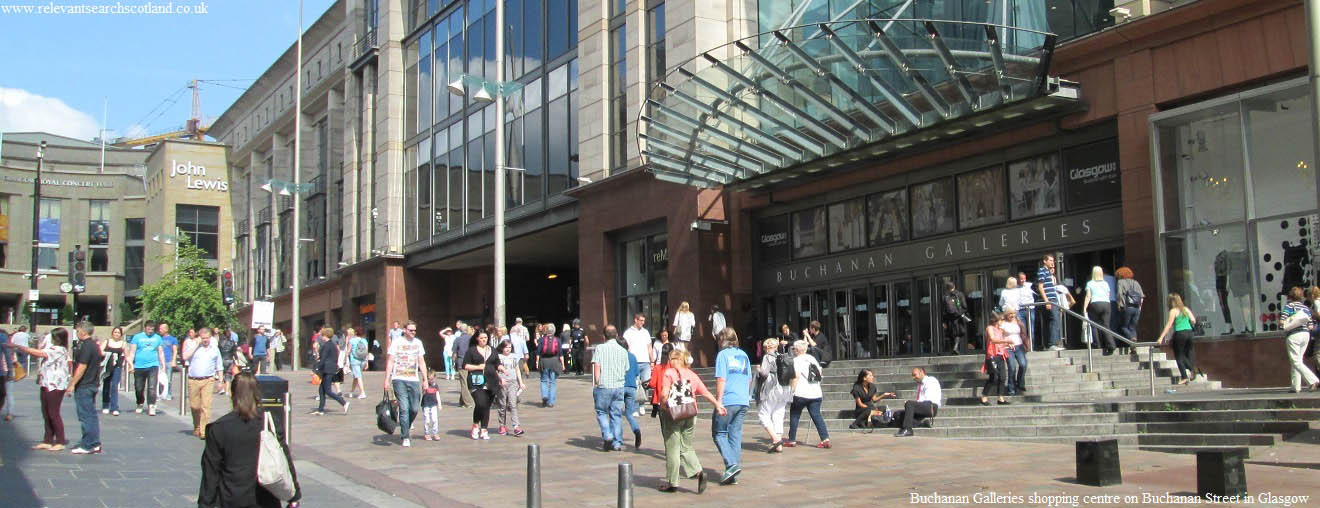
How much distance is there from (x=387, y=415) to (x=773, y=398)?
515 cm

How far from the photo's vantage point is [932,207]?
2327 cm

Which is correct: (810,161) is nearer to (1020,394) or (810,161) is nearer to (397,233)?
(1020,394)

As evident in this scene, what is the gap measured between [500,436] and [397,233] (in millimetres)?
27534

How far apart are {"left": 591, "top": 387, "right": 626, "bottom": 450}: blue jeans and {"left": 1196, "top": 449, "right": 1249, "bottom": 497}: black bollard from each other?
23.2 feet

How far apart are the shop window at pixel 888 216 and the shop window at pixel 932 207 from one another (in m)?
0.26

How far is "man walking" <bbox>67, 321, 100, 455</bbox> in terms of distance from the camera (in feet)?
45.4

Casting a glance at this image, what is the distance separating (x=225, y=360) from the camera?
26172 mm

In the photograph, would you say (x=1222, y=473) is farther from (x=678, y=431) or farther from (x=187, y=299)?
(x=187, y=299)

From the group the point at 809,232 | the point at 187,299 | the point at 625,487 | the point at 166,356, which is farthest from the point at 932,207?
the point at 187,299

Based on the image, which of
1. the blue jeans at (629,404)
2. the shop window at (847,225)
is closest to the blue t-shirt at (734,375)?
the blue jeans at (629,404)

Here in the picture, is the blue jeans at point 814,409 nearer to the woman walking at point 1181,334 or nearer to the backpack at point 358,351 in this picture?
the woman walking at point 1181,334

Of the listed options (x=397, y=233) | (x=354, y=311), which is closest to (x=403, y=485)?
(x=397, y=233)

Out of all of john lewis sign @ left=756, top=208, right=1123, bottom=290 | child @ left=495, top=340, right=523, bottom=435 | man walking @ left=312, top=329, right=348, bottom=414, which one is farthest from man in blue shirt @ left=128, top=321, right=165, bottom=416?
john lewis sign @ left=756, top=208, right=1123, bottom=290

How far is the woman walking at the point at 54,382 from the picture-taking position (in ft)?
44.9
